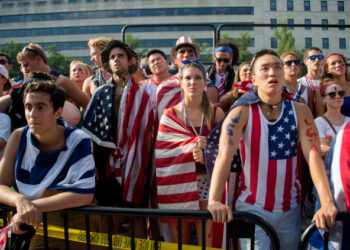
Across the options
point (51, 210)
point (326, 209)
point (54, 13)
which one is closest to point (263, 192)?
point (326, 209)

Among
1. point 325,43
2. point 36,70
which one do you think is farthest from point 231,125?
point 325,43

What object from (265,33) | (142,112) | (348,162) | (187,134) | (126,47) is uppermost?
(265,33)

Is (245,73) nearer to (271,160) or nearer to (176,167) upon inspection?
(176,167)

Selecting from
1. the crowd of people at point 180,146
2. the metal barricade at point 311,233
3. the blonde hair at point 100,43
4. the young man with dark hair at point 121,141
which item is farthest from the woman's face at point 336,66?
the blonde hair at point 100,43

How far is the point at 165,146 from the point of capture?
2840 millimetres

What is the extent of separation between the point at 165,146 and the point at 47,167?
1.07 meters

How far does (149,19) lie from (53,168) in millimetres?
59710

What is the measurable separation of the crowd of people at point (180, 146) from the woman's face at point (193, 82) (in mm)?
10

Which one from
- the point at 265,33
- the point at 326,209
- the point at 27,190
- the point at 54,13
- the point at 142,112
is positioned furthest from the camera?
the point at 54,13

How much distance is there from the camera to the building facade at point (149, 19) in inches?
2111

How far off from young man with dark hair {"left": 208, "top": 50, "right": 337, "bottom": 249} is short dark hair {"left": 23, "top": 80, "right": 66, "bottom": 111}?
1.33 m

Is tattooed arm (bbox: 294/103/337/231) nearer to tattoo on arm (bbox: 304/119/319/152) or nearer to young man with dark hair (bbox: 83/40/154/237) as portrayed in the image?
tattoo on arm (bbox: 304/119/319/152)

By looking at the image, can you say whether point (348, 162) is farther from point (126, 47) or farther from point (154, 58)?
point (154, 58)

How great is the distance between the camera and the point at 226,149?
2.14 m
